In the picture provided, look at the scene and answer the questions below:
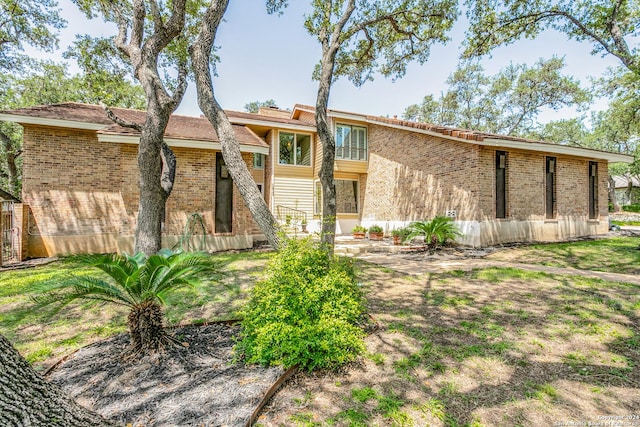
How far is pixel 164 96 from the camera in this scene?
238 inches

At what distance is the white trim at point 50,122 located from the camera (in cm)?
888

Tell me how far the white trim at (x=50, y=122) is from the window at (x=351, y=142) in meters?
10.5

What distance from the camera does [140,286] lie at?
3.06m

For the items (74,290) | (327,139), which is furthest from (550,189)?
(74,290)

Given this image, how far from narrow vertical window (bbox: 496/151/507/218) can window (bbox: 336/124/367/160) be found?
732 cm

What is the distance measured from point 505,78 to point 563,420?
3207 cm

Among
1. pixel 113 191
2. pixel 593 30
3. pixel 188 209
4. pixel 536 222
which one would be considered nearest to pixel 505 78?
pixel 593 30

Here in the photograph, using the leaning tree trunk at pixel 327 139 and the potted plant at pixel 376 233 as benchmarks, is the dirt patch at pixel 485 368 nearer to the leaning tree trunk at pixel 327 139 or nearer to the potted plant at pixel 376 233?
the leaning tree trunk at pixel 327 139

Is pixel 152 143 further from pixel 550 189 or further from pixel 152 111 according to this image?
pixel 550 189

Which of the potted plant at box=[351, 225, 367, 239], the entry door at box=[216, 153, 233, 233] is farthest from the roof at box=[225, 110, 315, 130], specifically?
the potted plant at box=[351, 225, 367, 239]

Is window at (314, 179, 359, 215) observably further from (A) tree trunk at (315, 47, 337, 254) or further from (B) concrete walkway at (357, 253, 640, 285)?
(A) tree trunk at (315, 47, 337, 254)

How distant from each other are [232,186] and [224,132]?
648 centimetres

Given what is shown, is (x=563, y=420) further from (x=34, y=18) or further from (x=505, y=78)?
(x=505, y=78)

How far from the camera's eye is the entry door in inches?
423
